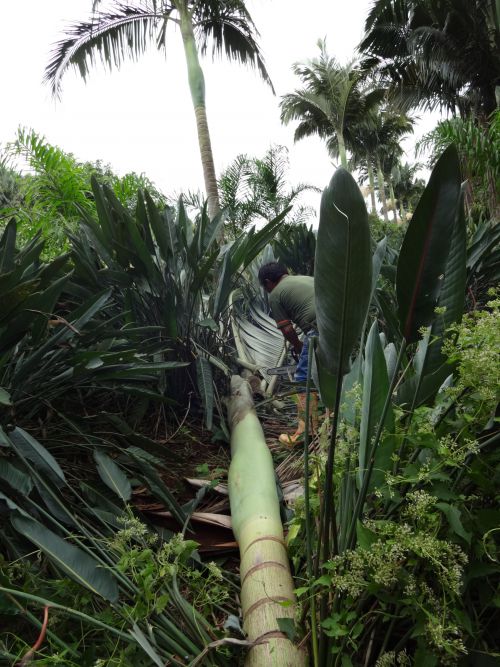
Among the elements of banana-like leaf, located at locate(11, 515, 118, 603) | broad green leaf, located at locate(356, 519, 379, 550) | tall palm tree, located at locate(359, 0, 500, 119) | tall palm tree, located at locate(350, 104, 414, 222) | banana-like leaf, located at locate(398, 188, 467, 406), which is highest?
tall palm tree, located at locate(350, 104, 414, 222)

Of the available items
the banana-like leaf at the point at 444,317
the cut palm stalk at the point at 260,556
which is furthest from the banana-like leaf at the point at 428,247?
the cut palm stalk at the point at 260,556

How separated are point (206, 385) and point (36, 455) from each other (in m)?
1.11

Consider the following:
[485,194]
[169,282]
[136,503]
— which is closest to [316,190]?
[485,194]

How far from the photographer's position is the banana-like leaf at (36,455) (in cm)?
158

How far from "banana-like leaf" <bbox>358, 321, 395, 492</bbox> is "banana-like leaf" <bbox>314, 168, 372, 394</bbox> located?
0.75 ft

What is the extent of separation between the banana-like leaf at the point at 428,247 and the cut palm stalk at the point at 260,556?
0.71 meters

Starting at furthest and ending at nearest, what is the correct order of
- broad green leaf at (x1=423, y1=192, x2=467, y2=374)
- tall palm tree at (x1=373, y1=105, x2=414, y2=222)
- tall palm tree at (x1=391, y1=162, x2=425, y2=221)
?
tall palm tree at (x1=391, y1=162, x2=425, y2=221) < tall palm tree at (x1=373, y1=105, x2=414, y2=222) < broad green leaf at (x1=423, y1=192, x2=467, y2=374)

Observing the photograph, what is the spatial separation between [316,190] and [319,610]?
16020mm

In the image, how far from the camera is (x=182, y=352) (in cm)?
282

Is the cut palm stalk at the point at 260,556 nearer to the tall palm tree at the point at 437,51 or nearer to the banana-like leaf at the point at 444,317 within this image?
the banana-like leaf at the point at 444,317

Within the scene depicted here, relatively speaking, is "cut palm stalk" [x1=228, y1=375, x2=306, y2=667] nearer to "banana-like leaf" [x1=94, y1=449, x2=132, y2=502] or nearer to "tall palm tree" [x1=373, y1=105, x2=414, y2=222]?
"banana-like leaf" [x1=94, y1=449, x2=132, y2=502]

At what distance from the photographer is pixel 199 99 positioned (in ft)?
28.5

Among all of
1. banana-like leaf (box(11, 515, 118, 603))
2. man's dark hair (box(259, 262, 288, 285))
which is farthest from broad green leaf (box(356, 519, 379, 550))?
man's dark hair (box(259, 262, 288, 285))

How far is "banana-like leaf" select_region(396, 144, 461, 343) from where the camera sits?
2.87 feet
